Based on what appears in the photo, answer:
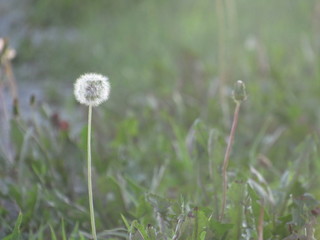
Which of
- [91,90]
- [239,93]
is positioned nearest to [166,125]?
[239,93]

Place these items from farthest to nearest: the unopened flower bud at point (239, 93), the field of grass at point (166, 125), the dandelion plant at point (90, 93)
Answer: the field of grass at point (166, 125) < the unopened flower bud at point (239, 93) < the dandelion plant at point (90, 93)

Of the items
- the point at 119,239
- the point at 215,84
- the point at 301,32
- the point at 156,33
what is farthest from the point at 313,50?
the point at 119,239

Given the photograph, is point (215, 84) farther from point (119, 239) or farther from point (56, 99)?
point (119, 239)

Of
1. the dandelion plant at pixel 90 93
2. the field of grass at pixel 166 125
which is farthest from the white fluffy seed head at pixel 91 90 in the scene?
the field of grass at pixel 166 125

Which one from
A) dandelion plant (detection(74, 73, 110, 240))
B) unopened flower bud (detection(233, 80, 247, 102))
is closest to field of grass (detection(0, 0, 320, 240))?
dandelion plant (detection(74, 73, 110, 240))

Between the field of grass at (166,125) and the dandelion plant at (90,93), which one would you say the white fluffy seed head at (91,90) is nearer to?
the dandelion plant at (90,93)
